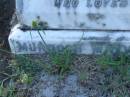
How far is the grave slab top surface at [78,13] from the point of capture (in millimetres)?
2283

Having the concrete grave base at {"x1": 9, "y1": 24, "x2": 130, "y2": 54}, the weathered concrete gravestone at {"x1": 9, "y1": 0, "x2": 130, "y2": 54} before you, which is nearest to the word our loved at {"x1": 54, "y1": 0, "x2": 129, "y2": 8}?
the weathered concrete gravestone at {"x1": 9, "y1": 0, "x2": 130, "y2": 54}

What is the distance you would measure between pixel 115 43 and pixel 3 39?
0.71 m

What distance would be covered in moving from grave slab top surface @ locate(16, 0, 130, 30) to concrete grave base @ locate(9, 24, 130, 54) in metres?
0.04

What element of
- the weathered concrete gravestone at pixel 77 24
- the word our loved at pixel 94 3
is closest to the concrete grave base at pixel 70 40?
the weathered concrete gravestone at pixel 77 24

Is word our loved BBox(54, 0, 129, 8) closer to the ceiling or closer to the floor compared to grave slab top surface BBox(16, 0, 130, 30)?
closer to the ceiling

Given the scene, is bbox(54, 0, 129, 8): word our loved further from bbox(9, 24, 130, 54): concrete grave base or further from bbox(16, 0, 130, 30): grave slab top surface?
bbox(9, 24, 130, 54): concrete grave base

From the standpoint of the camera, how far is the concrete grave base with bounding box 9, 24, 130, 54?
2309mm

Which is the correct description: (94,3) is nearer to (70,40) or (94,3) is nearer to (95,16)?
(95,16)

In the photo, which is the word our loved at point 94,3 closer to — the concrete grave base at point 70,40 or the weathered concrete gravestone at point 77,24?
the weathered concrete gravestone at point 77,24

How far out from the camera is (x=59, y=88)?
2166 mm

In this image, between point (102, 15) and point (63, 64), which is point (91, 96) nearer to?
point (63, 64)

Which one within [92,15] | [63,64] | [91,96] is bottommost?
[91,96]

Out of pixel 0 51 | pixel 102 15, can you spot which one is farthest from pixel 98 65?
pixel 0 51

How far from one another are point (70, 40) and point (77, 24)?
0.10 metres
